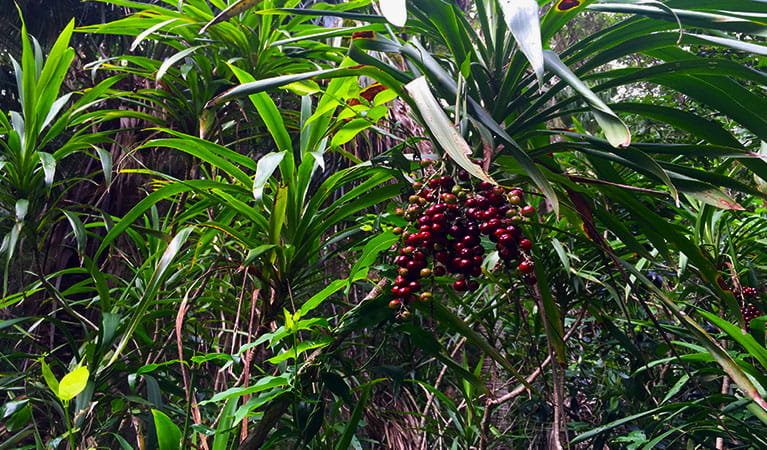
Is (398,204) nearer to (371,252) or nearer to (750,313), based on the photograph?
(371,252)

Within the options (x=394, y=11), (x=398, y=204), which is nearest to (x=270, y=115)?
(x=398, y=204)

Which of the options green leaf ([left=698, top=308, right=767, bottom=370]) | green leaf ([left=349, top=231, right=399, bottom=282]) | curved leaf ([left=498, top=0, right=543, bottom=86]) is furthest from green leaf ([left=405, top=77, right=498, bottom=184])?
green leaf ([left=698, top=308, right=767, bottom=370])

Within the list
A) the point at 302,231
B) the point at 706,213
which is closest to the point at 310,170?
the point at 302,231

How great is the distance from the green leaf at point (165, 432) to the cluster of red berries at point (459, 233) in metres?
0.42

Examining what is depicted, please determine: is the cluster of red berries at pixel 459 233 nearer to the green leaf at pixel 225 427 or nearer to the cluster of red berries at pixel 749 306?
the green leaf at pixel 225 427

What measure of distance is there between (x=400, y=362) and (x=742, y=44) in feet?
4.71

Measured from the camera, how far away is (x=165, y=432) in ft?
2.52

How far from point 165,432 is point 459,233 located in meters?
0.54

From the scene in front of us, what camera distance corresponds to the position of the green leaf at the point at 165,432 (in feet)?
2.51

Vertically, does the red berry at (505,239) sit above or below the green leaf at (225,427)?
above

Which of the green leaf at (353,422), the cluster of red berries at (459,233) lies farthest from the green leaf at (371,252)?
the green leaf at (353,422)

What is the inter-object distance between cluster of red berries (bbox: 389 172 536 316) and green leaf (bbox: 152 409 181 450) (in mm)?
421

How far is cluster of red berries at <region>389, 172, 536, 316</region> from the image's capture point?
23.4 inches

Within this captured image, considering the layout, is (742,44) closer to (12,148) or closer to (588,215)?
(588,215)
